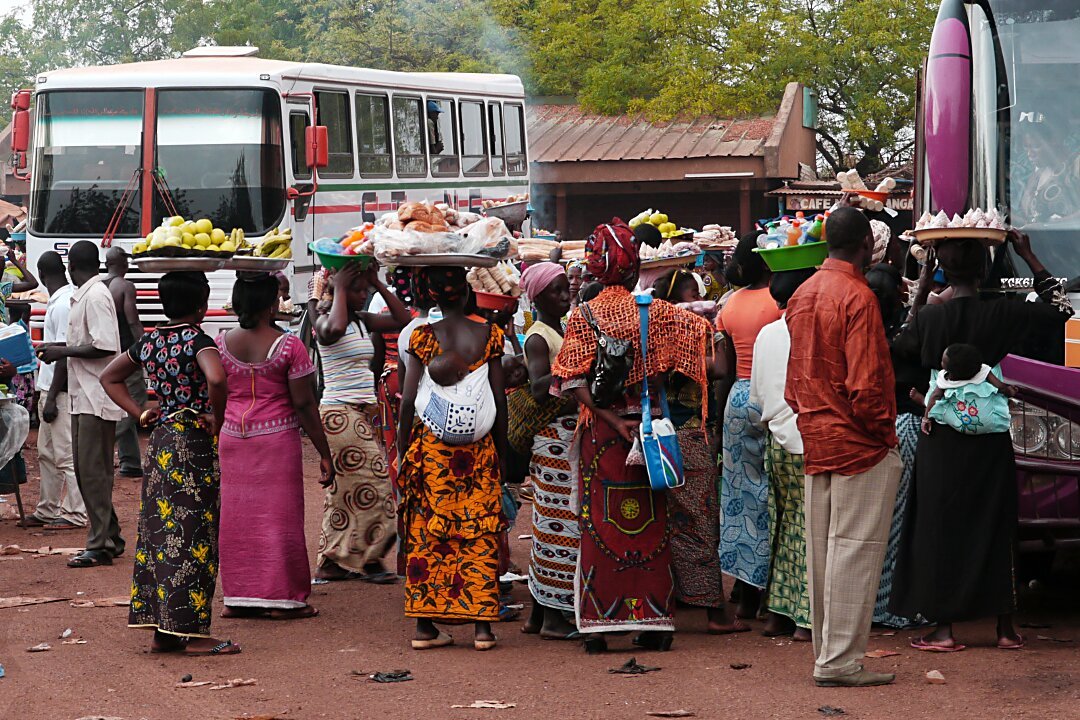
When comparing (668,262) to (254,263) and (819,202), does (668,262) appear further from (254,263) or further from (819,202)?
(819,202)

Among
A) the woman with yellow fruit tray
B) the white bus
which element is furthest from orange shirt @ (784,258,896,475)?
the white bus

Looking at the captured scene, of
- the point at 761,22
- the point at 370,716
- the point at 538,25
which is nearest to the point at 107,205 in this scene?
the point at 370,716

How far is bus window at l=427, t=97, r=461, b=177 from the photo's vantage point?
1820 centimetres

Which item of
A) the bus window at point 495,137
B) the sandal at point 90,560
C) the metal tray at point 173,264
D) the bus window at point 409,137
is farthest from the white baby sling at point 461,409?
the bus window at point 495,137

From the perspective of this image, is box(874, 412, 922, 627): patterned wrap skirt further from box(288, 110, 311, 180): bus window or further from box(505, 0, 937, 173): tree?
box(505, 0, 937, 173): tree

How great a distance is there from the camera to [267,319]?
6922mm

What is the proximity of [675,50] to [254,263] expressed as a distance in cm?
1925

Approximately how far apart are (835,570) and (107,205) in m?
10.8

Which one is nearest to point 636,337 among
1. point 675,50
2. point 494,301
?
point 494,301

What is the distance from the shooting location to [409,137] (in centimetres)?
1764

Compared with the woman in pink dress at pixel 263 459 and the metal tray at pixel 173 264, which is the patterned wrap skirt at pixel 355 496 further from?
the metal tray at pixel 173 264

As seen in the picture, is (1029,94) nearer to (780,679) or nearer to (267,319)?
(780,679)

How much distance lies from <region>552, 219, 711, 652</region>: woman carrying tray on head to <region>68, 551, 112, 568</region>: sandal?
3.49 meters

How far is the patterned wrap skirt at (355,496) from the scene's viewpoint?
311 inches
